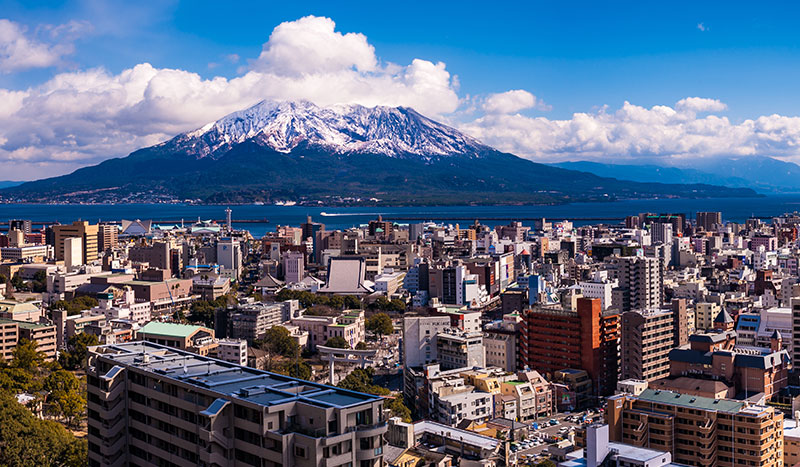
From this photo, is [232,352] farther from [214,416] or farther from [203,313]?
[214,416]

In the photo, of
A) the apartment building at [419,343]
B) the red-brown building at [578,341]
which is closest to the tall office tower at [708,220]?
the red-brown building at [578,341]

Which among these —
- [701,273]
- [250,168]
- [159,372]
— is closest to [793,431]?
[159,372]

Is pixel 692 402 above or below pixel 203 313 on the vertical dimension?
above

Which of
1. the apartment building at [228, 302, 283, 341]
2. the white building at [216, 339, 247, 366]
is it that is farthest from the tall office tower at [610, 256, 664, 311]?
the white building at [216, 339, 247, 366]

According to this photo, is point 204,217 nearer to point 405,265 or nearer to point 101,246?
point 101,246

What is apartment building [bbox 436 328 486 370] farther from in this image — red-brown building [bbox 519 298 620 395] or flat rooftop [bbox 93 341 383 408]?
flat rooftop [bbox 93 341 383 408]

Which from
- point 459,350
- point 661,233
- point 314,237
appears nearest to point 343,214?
point 314,237
